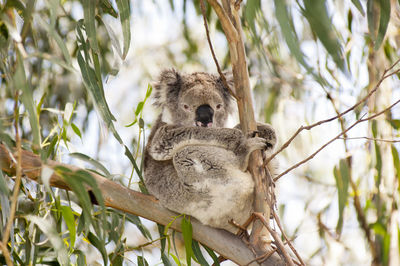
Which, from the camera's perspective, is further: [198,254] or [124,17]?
[198,254]

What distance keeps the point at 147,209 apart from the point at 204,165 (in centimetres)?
40

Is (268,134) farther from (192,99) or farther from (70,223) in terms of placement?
(70,223)

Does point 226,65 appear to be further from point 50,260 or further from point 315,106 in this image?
point 50,260

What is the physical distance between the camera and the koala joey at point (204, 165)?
2.36 m

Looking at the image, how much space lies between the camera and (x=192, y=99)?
287 centimetres

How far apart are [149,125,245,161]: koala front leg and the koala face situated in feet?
0.63

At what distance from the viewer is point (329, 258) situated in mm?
3773

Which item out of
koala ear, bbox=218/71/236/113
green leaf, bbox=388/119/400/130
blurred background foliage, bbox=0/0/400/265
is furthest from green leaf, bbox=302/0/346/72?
green leaf, bbox=388/119/400/130

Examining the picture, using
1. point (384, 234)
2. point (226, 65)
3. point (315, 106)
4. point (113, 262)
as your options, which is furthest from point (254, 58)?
point (113, 262)

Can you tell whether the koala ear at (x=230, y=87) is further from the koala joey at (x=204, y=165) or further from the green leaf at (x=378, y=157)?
the green leaf at (x=378, y=157)

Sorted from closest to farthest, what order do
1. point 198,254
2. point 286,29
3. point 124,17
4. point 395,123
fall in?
1. point 286,29
2. point 124,17
3. point 198,254
4. point 395,123

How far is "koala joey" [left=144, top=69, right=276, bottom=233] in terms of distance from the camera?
2.36m

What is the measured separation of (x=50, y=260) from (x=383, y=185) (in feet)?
7.48

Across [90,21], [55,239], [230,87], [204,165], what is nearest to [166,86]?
[230,87]
